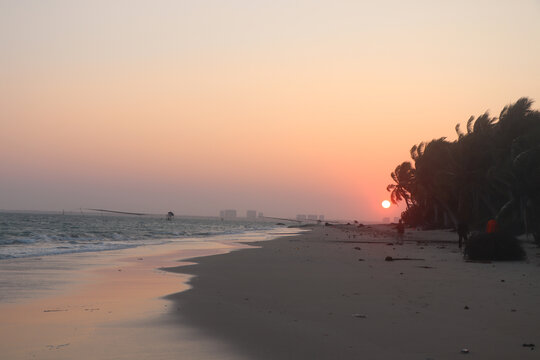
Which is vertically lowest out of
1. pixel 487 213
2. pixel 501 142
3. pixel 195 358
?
pixel 195 358

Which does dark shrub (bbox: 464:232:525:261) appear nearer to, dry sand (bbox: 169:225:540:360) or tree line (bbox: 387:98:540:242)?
dry sand (bbox: 169:225:540:360)

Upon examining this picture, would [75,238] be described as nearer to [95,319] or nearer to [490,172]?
[490,172]

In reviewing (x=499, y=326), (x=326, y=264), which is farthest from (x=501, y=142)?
(x=499, y=326)

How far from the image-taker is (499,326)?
855cm

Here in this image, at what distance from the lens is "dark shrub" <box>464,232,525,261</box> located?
20891 mm

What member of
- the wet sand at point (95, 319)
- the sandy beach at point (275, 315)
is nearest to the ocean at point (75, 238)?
the wet sand at point (95, 319)

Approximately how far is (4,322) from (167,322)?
2716mm

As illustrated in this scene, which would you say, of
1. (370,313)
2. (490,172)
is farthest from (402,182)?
(370,313)

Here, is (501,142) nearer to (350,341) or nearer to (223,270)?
(223,270)

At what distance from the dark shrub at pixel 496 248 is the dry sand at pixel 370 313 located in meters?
3.98

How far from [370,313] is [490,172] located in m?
36.2

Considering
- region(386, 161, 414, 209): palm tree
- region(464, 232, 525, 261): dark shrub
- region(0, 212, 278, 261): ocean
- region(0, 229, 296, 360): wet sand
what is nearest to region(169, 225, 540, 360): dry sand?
region(0, 229, 296, 360): wet sand

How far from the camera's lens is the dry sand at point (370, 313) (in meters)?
7.34

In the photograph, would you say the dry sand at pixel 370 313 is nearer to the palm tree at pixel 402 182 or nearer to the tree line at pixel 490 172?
the tree line at pixel 490 172
